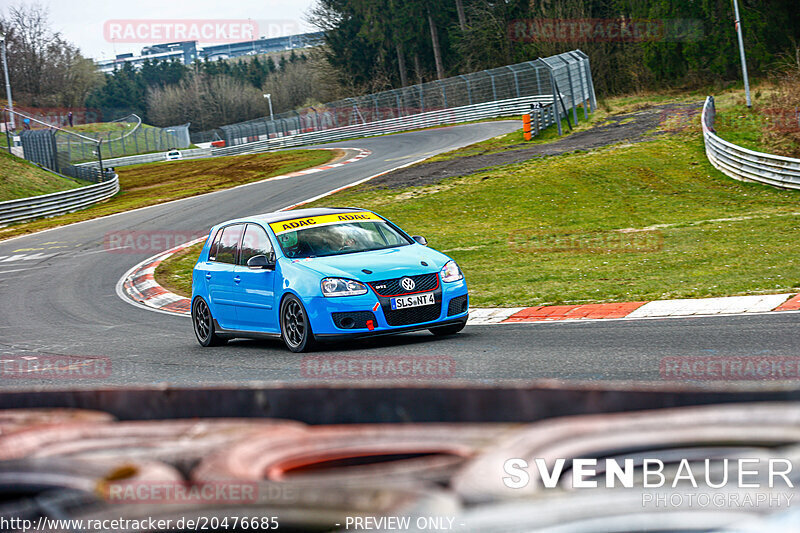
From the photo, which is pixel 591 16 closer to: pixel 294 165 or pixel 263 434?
pixel 294 165

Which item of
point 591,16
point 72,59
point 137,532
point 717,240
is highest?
point 72,59

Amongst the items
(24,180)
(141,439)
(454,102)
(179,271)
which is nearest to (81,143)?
(24,180)

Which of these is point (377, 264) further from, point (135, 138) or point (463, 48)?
point (135, 138)

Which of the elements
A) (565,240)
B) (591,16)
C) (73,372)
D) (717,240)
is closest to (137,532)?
(73,372)

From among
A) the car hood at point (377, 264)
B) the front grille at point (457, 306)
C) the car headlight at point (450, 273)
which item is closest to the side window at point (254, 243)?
the car hood at point (377, 264)

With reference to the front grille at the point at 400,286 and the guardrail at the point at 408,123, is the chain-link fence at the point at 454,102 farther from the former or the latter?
the front grille at the point at 400,286

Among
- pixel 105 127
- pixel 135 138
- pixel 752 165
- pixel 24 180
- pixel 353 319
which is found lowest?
pixel 353 319

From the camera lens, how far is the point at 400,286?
9406 mm

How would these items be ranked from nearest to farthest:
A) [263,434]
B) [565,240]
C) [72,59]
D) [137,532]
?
[137,532]
[263,434]
[565,240]
[72,59]

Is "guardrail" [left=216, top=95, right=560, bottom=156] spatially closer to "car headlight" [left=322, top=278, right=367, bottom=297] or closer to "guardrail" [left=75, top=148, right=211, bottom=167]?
"guardrail" [left=75, top=148, right=211, bottom=167]

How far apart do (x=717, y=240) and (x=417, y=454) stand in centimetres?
1533

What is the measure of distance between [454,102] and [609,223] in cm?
4188

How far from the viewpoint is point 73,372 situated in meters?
9.48

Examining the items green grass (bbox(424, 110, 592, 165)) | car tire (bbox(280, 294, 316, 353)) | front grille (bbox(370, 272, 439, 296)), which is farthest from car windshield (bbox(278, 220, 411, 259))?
green grass (bbox(424, 110, 592, 165))
